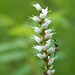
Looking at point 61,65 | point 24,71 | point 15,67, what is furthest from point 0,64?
point 61,65

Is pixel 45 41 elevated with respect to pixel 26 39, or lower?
lower

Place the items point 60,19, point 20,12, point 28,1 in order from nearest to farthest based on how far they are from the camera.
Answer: point 60,19 → point 20,12 → point 28,1

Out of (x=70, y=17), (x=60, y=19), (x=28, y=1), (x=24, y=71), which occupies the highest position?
(x=28, y=1)

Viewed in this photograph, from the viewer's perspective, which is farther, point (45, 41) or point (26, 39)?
point (26, 39)

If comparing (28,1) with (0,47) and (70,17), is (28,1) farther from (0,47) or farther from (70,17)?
(0,47)

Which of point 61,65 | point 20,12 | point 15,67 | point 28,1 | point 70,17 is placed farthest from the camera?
point 28,1

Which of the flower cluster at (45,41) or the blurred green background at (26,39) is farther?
the blurred green background at (26,39)

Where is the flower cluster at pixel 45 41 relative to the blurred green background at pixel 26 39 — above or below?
below

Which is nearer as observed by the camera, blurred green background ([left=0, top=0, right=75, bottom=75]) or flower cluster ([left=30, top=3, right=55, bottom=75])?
flower cluster ([left=30, top=3, right=55, bottom=75])
